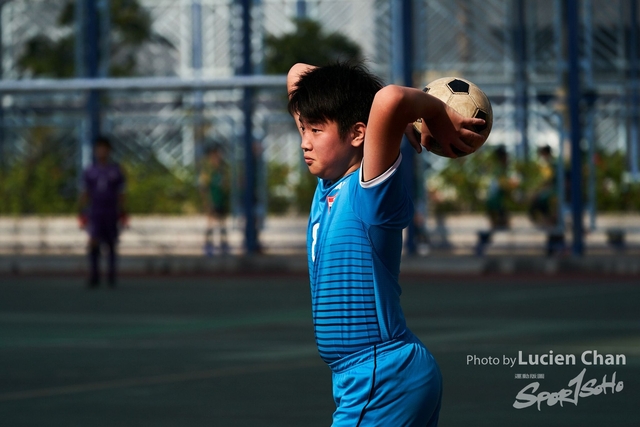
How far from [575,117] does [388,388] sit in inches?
598

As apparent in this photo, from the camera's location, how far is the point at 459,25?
2933cm

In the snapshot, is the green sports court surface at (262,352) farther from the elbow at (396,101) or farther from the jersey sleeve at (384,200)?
the elbow at (396,101)

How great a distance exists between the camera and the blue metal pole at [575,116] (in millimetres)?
18125

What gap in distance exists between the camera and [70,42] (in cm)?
2828

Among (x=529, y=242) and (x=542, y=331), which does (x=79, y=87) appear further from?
(x=542, y=331)

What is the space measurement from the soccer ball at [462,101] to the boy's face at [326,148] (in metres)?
0.26

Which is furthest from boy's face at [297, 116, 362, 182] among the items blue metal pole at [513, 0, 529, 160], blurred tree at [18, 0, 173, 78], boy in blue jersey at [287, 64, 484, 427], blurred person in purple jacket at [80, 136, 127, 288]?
blurred tree at [18, 0, 173, 78]

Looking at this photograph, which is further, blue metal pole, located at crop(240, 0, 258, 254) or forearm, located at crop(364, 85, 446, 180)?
blue metal pole, located at crop(240, 0, 258, 254)

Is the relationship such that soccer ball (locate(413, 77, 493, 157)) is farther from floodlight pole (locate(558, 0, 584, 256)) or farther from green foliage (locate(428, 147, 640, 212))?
green foliage (locate(428, 147, 640, 212))

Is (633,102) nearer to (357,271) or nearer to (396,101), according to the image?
(357,271)

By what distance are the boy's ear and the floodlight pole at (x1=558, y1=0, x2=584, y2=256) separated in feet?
48.9

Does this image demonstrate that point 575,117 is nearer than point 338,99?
No

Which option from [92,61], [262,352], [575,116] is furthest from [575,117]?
[262,352]

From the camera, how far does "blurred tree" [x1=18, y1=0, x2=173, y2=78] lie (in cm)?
2741
